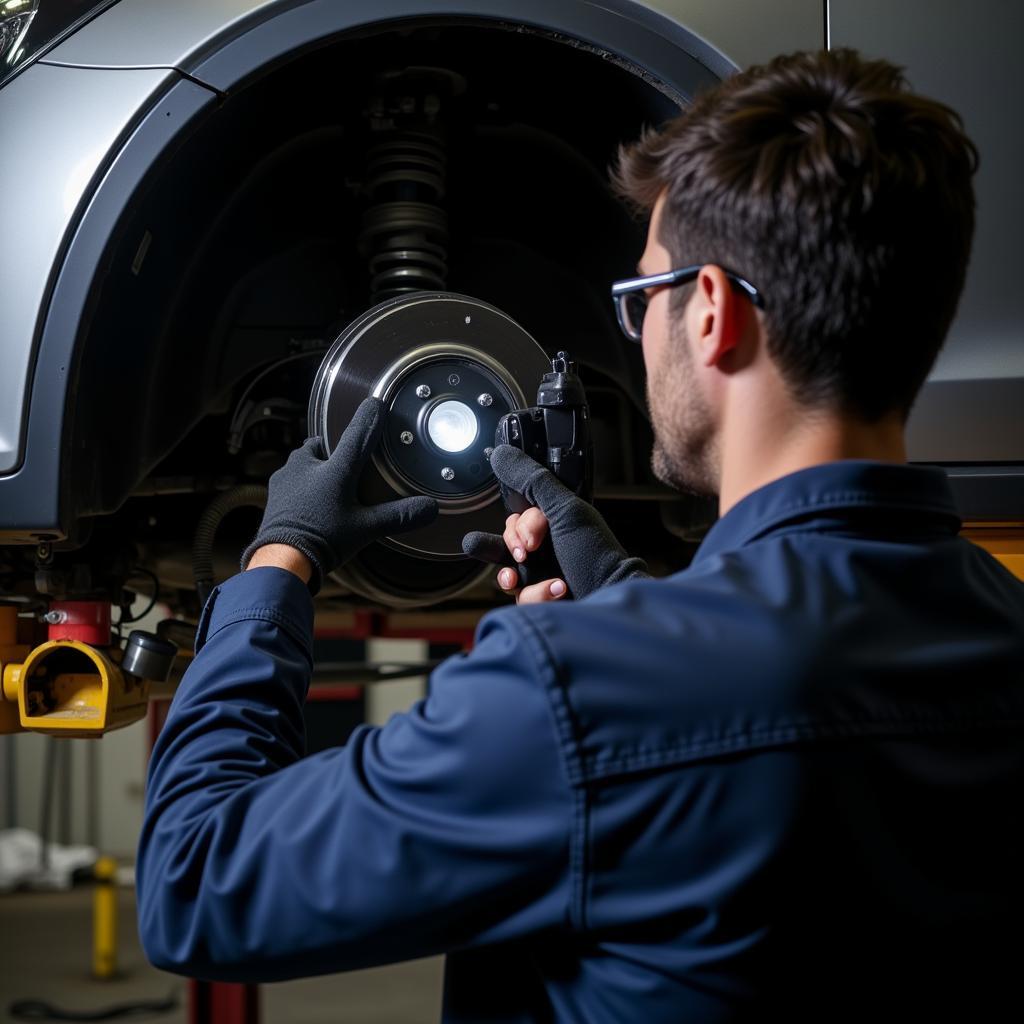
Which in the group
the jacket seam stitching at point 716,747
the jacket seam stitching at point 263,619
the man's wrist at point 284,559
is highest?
the man's wrist at point 284,559

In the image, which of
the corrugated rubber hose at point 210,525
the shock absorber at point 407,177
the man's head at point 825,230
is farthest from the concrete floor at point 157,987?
the man's head at point 825,230

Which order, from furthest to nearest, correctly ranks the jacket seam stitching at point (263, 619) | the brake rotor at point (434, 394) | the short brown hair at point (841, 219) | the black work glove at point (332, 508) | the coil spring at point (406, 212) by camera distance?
the coil spring at point (406, 212)
the brake rotor at point (434, 394)
the black work glove at point (332, 508)
the jacket seam stitching at point (263, 619)
the short brown hair at point (841, 219)

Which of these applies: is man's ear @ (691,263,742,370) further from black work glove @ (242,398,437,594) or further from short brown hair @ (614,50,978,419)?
black work glove @ (242,398,437,594)

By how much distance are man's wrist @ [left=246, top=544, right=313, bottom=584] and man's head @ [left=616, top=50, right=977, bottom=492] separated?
324mm

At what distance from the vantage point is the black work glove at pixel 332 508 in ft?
2.82

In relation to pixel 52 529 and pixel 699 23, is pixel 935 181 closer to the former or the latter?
pixel 699 23

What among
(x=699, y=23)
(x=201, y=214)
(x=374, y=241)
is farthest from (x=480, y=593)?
(x=699, y=23)

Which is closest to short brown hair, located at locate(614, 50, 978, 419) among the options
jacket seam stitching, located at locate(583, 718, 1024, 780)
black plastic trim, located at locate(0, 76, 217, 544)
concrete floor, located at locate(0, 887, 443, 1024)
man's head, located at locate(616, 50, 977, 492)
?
man's head, located at locate(616, 50, 977, 492)

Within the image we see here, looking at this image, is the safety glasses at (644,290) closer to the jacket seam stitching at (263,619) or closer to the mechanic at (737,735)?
the mechanic at (737,735)

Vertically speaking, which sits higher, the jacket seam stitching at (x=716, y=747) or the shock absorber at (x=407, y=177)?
the shock absorber at (x=407, y=177)

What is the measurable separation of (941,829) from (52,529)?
29.6 inches

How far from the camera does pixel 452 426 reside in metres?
1.06

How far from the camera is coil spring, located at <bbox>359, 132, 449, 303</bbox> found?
1.14 meters

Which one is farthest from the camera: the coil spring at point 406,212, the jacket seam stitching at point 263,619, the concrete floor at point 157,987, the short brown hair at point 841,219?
the concrete floor at point 157,987
